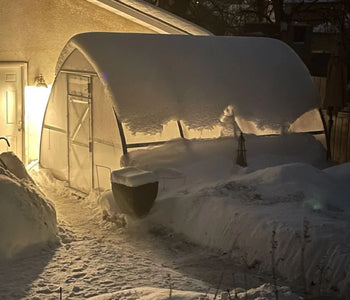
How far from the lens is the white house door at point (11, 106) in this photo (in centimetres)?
1320

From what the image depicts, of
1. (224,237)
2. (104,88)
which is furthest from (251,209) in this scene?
(104,88)

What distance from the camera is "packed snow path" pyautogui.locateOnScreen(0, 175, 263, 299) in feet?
22.4

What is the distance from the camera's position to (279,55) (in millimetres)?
13641

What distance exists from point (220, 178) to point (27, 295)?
15.8 feet

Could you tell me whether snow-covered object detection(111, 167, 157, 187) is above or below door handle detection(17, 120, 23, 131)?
below

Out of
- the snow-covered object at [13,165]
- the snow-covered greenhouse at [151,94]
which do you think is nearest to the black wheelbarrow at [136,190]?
the snow-covered greenhouse at [151,94]

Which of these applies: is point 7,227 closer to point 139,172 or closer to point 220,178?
point 139,172

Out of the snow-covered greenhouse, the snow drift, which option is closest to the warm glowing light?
the snow-covered greenhouse

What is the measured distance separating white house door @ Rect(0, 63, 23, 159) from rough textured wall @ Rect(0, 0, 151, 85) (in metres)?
0.26

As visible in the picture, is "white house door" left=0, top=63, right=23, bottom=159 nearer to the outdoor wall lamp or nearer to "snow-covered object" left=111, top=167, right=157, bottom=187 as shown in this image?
the outdoor wall lamp

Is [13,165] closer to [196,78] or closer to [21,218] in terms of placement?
[21,218]

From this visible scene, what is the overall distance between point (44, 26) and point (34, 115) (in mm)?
2080

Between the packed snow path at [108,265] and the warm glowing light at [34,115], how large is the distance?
4.54 metres

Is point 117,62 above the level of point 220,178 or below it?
above
